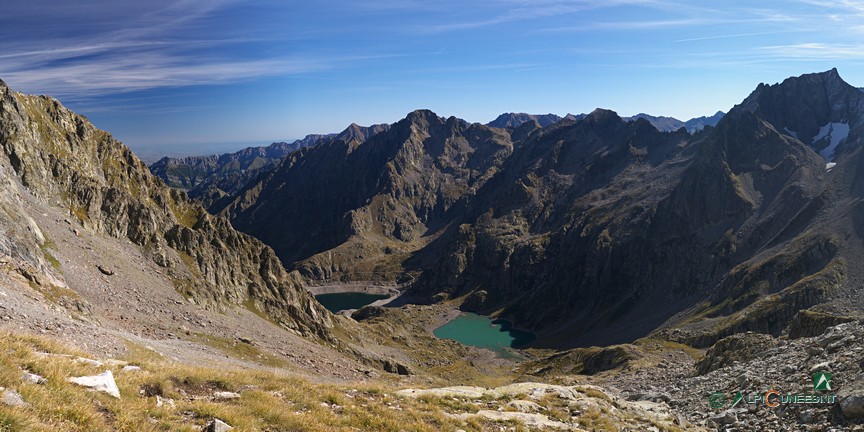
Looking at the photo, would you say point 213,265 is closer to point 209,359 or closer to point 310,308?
point 310,308

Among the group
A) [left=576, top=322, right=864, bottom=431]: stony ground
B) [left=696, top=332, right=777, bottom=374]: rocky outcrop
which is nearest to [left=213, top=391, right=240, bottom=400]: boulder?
[left=576, top=322, right=864, bottom=431]: stony ground

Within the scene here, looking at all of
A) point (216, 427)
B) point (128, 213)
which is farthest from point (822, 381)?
point (128, 213)

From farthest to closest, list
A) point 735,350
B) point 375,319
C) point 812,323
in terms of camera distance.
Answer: point 375,319
point 812,323
point 735,350

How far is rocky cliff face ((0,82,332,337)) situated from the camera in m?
66.1

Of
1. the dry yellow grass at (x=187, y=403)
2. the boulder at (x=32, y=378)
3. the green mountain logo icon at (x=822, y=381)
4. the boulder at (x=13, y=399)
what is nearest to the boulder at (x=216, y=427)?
the dry yellow grass at (x=187, y=403)

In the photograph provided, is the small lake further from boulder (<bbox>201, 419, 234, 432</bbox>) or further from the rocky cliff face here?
boulder (<bbox>201, 419, 234, 432</bbox>)

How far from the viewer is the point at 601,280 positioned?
19388 cm

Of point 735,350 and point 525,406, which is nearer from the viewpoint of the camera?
point 525,406

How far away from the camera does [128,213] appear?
74875 mm

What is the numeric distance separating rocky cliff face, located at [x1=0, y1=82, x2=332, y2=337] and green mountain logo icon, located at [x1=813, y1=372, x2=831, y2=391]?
62.6 metres

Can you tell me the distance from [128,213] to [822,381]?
86059mm

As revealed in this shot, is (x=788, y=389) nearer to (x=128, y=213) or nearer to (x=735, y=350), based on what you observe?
(x=735, y=350)

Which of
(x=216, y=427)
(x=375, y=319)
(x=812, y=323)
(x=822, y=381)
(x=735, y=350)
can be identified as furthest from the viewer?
(x=375, y=319)

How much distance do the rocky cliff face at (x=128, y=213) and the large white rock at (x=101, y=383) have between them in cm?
4372
